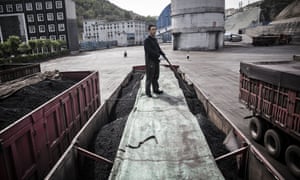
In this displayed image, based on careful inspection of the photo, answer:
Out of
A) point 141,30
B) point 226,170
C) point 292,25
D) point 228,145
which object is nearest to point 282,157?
point 228,145

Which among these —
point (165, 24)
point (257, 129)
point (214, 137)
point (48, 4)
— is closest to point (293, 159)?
point (257, 129)

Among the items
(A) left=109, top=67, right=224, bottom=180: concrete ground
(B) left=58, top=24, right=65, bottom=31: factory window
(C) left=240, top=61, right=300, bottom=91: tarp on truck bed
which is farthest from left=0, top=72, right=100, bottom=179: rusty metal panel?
(B) left=58, top=24, right=65, bottom=31: factory window

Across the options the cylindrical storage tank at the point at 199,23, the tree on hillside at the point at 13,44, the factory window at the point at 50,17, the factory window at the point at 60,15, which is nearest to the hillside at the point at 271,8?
the cylindrical storage tank at the point at 199,23

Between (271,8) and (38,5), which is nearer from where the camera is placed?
(38,5)

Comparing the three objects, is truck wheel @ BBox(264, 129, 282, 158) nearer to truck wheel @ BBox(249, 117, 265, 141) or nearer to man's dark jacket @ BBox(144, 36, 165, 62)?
truck wheel @ BBox(249, 117, 265, 141)

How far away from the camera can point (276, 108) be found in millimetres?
4469

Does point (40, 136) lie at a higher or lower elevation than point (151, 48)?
lower

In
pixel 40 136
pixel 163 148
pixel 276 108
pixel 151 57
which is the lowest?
pixel 163 148

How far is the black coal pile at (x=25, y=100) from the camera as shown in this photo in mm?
4019

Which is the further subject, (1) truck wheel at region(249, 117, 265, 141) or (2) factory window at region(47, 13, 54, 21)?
(2) factory window at region(47, 13, 54, 21)

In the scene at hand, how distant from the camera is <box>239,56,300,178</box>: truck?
396 centimetres

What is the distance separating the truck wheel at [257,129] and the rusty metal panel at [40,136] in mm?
4483

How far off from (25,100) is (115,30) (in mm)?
81569

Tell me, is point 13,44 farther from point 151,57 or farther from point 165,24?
point 165,24
